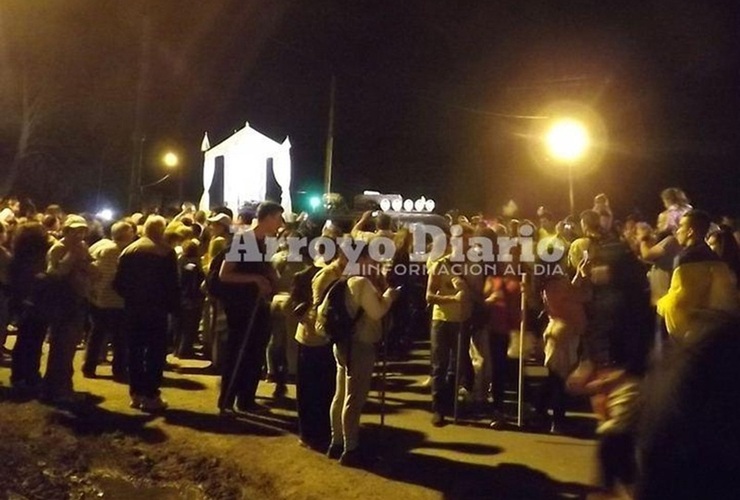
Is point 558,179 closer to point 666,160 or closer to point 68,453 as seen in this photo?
point 666,160

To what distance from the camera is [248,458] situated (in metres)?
7.47

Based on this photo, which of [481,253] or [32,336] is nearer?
[481,253]

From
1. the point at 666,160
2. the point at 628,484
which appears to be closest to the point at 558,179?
the point at 666,160

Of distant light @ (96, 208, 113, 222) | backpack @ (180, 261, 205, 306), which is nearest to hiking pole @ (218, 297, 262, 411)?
backpack @ (180, 261, 205, 306)

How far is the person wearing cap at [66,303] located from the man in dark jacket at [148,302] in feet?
1.68

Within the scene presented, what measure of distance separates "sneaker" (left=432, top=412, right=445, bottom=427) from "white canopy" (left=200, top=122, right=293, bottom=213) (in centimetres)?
730

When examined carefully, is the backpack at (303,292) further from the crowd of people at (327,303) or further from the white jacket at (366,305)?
the white jacket at (366,305)

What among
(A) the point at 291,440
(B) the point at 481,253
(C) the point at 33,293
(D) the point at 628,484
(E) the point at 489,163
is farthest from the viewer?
(E) the point at 489,163

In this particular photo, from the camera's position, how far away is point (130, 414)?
879 centimetres

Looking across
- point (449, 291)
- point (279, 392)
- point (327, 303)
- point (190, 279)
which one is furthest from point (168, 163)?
point (327, 303)

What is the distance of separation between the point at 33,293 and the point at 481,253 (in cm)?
467

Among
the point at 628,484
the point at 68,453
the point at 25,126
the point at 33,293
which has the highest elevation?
the point at 25,126

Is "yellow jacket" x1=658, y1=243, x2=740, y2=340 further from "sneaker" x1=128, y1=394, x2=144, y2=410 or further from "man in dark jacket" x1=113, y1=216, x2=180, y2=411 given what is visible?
"sneaker" x1=128, y1=394, x2=144, y2=410

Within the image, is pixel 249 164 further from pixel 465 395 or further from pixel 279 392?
pixel 465 395
